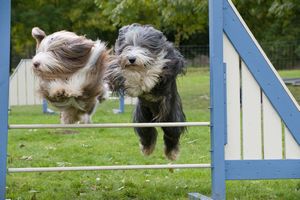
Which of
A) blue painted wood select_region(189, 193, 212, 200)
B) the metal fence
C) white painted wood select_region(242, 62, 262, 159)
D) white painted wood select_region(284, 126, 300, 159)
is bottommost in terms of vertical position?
blue painted wood select_region(189, 193, 212, 200)

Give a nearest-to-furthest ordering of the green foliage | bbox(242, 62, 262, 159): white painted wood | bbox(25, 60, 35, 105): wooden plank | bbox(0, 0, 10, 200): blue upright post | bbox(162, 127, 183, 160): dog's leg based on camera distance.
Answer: bbox(0, 0, 10, 200): blue upright post
bbox(242, 62, 262, 159): white painted wood
bbox(162, 127, 183, 160): dog's leg
the green foliage
bbox(25, 60, 35, 105): wooden plank

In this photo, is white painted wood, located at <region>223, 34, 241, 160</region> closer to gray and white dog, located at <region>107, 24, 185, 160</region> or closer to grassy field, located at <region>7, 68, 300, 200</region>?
gray and white dog, located at <region>107, 24, 185, 160</region>

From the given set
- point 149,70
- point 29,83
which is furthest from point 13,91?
point 149,70

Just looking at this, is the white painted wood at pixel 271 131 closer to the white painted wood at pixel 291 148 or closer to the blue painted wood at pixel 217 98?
the white painted wood at pixel 291 148

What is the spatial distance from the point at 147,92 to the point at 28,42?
66.1 feet

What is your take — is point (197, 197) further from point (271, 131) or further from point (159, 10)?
point (159, 10)

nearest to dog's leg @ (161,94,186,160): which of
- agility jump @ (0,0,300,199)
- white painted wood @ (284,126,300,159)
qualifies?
agility jump @ (0,0,300,199)

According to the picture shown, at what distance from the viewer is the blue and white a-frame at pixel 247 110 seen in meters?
4.93

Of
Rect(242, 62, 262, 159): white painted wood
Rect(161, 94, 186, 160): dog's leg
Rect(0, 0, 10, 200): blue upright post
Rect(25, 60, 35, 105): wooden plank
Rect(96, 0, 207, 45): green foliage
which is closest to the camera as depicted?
Rect(0, 0, 10, 200): blue upright post

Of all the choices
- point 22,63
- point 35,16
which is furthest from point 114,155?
point 35,16

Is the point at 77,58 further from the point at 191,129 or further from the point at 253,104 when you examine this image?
the point at 191,129

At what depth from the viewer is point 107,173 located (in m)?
6.57

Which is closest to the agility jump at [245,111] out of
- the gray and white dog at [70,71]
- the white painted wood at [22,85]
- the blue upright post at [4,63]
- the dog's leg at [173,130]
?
the dog's leg at [173,130]

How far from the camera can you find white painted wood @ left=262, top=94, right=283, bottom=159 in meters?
5.00
